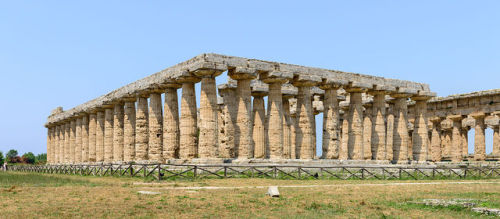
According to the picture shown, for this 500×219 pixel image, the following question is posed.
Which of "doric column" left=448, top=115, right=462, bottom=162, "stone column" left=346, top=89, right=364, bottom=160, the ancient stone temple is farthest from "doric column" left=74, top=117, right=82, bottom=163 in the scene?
"doric column" left=448, top=115, right=462, bottom=162

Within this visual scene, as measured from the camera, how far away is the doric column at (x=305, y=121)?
42.1 meters

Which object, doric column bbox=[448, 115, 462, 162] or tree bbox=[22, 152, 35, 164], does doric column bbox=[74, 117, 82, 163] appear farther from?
tree bbox=[22, 152, 35, 164]

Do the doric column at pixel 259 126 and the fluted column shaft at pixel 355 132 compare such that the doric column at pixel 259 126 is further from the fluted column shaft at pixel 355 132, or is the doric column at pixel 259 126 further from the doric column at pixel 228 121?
the fluted column shaft at pixel 355 132

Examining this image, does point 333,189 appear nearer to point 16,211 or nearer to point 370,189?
point 370,189

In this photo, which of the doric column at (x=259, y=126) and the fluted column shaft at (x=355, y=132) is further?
the fluted column shaft at (x=355, y=132)

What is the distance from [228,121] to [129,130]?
11.9m

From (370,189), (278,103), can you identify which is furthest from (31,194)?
(278,103)

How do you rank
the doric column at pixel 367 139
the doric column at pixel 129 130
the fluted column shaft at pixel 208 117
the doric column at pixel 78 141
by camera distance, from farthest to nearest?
the doric column at pixel 78 141
the doric column at pixel 129 130
the doric column at pixel 367 139
the fluted column shaft at pixel 208 117

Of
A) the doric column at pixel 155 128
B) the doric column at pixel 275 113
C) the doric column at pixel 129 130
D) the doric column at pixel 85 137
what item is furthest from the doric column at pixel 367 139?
the doric column at pixel 85 137

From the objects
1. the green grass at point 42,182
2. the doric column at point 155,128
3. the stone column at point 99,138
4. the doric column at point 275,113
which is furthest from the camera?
the stone column at point 99,138

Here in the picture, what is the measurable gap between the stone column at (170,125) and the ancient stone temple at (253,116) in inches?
2.9

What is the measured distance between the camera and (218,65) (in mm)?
35875

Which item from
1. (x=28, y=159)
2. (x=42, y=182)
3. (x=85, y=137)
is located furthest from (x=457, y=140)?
(x=28, y=159)

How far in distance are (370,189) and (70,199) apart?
1346 centimetres
